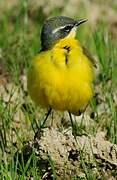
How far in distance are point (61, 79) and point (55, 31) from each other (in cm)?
84

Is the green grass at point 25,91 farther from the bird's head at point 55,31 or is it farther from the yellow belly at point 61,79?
the bird's head at point 55,31

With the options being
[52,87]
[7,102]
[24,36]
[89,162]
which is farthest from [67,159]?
[24,36]

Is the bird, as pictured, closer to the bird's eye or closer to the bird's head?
the bird's head

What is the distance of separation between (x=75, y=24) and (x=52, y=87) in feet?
3.33

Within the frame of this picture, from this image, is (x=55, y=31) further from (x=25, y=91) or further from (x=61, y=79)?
(x=25, y=91)

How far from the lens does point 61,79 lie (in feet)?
20.3

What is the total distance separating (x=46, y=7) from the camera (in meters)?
9.95

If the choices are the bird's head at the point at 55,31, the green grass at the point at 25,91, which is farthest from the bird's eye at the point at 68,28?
the green grass at the point at 25,91

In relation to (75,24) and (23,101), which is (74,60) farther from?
(23,101)

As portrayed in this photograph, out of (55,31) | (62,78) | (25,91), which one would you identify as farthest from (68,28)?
(25,91)

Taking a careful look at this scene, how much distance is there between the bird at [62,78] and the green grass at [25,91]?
1.02 feet

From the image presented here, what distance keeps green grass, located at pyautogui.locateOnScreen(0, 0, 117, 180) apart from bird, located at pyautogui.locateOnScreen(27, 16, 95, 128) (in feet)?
1.02

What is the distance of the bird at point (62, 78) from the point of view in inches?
244

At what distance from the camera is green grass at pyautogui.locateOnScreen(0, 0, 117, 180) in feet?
19.4
